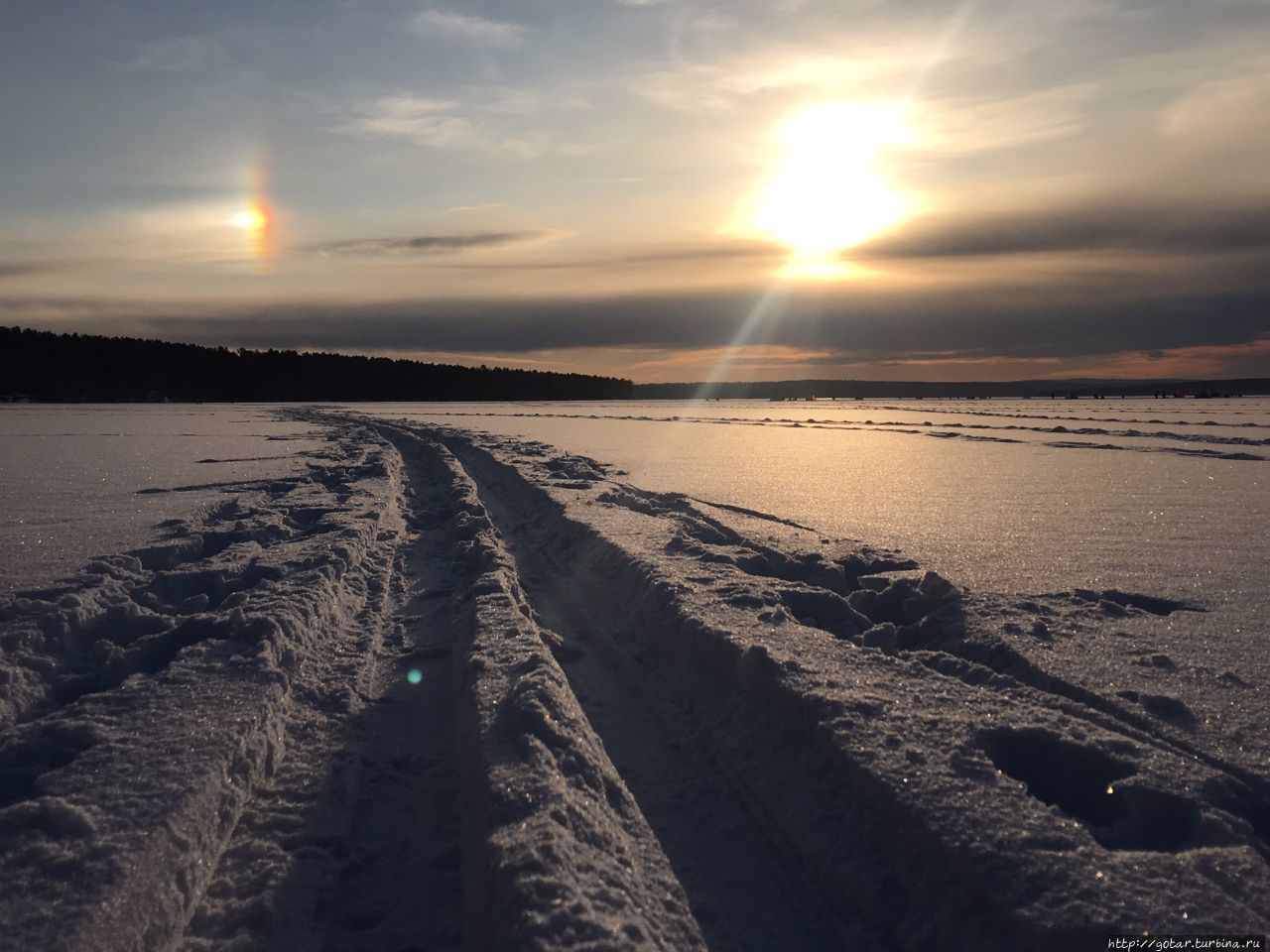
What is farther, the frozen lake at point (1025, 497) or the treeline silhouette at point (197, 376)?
the treeline silhouette at point (197, 376)

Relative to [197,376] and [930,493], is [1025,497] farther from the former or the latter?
[197,376]

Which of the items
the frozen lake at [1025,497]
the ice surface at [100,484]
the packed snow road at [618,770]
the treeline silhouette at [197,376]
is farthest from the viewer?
the treeline silhouette at [197,376]

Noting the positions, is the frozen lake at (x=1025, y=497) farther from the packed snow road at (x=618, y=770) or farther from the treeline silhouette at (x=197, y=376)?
the treeline silhouette at (x=197, y=376)

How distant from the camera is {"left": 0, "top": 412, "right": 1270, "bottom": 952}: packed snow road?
8.13 ft

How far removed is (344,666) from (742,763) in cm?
221

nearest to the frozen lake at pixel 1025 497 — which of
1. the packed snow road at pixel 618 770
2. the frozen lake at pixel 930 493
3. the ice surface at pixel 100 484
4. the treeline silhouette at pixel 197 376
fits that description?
the frozen lake at pixel 930 493

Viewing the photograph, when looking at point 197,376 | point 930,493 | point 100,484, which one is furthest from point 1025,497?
point 197,376

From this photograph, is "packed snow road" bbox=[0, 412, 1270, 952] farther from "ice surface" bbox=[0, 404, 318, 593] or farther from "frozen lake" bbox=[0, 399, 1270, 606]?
"ice surface" bbox=[0, 404, 318, 593]

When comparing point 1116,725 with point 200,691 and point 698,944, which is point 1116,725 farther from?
point 200,691

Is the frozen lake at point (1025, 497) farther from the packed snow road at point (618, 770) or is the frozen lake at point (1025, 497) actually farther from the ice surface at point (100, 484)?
the ice surface at point (100, 484)

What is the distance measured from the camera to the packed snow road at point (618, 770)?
8.13 feet

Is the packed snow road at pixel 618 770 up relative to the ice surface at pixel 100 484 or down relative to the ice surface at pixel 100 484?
down

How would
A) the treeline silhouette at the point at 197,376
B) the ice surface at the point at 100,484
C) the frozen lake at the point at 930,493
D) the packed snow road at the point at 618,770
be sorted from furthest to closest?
the treeline silhouette at the point at 197,376, the ice surface at the point at 100,484, the frozen lake at the point at 930,493, the packed snow road at the point at 618,770

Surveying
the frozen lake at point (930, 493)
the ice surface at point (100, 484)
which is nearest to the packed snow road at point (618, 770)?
the frozen lake at point (930, 493)
